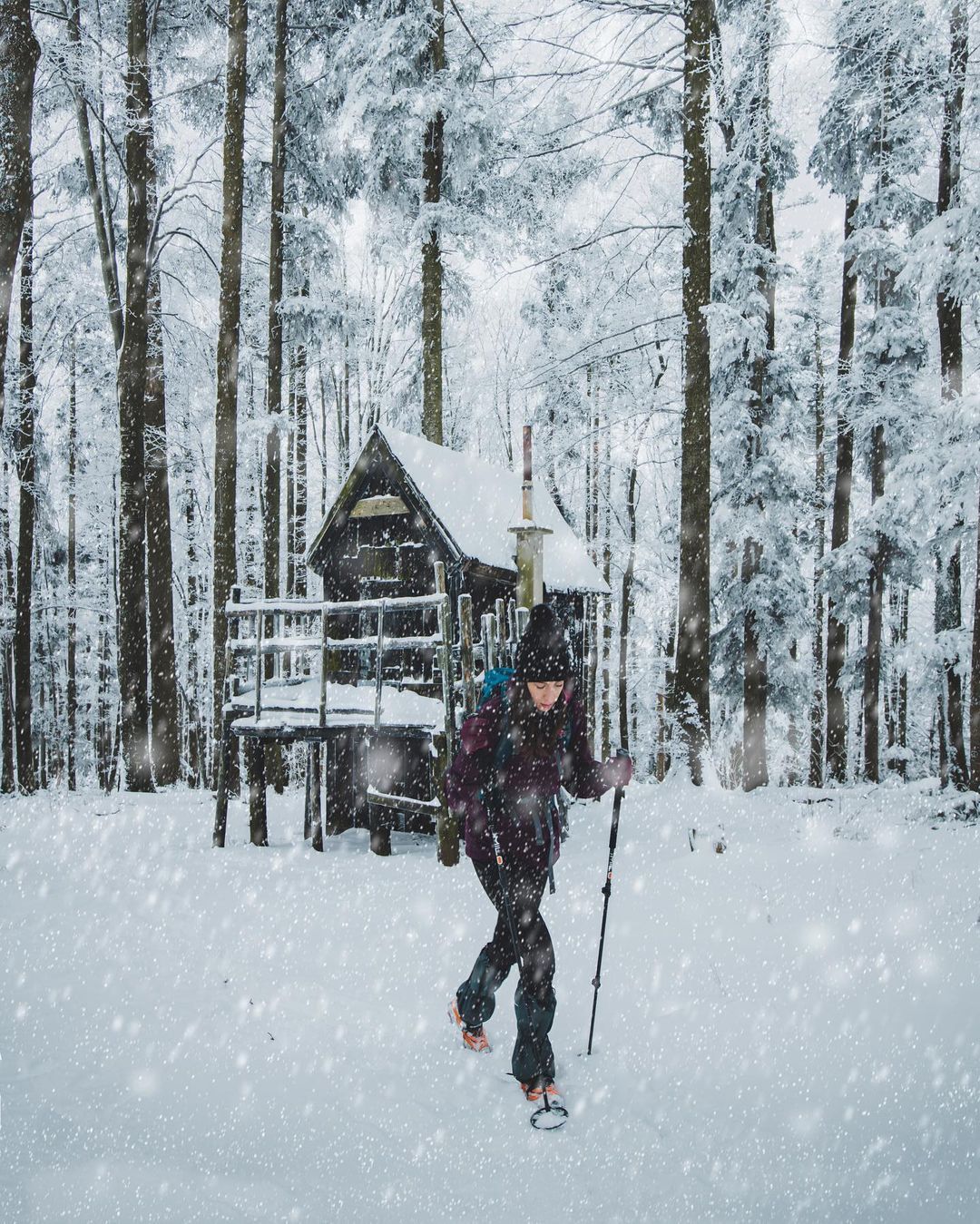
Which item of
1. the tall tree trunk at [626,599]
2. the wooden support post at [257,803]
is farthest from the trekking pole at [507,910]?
the tall tree trunk at [626,599]

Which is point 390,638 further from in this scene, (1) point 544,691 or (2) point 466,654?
(1) point 544,691

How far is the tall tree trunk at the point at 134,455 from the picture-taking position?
12.1 m

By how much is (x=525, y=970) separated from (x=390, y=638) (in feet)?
17.9

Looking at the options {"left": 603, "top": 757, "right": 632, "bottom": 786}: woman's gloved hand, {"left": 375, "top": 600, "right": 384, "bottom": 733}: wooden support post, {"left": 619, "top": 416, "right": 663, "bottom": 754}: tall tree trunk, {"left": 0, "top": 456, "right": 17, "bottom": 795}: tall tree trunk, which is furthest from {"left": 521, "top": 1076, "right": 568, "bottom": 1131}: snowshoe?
{"left": 0, "top": 456, "right": 17, "bottom": 795}: tall tree trunk

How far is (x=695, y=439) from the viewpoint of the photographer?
10.7 m

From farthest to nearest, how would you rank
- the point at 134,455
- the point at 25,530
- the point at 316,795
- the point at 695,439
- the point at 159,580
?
the point at 25,530 < the point at 159,580 < the point at 134,455 < the point at 695,439 < the point at 316,795

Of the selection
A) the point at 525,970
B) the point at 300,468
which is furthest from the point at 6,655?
the point at 525,970

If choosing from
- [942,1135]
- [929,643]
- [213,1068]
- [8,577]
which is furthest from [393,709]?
[8,577]

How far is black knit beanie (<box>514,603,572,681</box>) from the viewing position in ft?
11.4

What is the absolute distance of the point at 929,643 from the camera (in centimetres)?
1458

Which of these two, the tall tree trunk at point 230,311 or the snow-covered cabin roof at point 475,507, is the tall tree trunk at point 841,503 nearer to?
the snow-covered cabin roof at point 475,507

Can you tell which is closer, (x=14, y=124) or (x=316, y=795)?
(x=14, y=124)

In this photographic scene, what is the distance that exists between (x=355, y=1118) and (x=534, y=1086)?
0.79 m

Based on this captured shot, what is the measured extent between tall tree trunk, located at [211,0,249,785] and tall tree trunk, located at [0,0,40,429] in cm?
395
